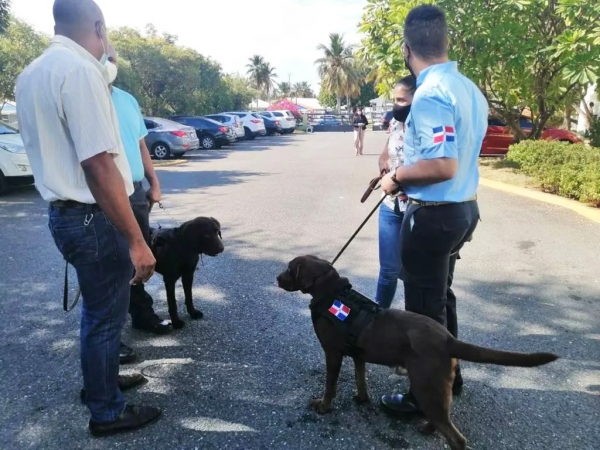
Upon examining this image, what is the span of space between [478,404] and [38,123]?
2.80m

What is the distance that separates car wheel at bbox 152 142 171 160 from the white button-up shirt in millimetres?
16154

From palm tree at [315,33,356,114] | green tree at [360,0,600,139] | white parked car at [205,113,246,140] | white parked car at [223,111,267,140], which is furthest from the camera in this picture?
→ palm tree at [315,33,356,114]

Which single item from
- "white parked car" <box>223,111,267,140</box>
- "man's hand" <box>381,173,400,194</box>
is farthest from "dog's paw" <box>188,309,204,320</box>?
"white parked car" <box>223,111,267,140</box>

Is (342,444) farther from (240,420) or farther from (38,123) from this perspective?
(38,123)

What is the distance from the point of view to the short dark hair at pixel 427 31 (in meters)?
2.25

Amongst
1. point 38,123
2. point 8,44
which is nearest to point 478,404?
point 38,123

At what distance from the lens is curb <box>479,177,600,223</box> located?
736cm

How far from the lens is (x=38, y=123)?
2.06 m

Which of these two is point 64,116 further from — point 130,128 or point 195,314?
point 195,314

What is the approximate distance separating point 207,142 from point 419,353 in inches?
841

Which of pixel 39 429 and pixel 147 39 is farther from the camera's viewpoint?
pixel 147 39

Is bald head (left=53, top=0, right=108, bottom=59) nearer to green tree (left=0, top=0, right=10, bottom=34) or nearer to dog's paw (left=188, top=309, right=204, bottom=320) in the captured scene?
dog's paw (left=188, top=309, right=204, bottom=320)

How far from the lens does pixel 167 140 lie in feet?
57.7

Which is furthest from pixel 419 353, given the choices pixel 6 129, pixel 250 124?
pixel 250 124
